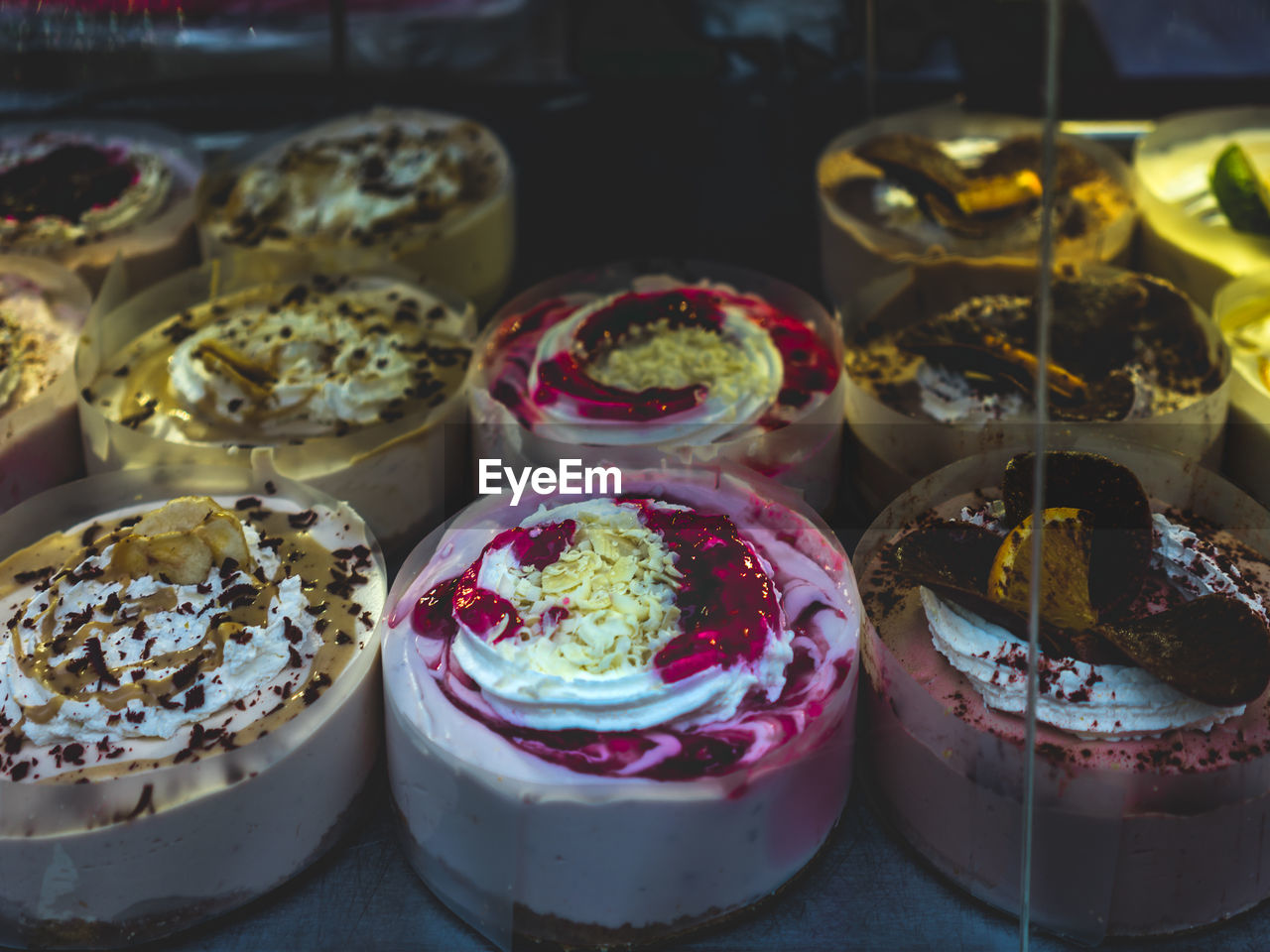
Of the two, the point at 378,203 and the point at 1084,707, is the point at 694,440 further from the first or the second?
the point at 378,203

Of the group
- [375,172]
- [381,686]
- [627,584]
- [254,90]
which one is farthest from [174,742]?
[254,90]

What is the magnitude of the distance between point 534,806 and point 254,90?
1.92 metres

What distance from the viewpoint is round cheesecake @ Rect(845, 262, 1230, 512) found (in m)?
1.92

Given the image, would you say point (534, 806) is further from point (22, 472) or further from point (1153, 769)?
point (22, 472)

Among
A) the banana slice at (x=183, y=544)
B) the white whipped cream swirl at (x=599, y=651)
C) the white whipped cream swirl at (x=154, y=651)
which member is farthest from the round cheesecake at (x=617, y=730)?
the banana slice at (x=183, y=544)

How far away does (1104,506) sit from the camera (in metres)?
1.67

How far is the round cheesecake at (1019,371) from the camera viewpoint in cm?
192

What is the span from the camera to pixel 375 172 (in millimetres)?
2574

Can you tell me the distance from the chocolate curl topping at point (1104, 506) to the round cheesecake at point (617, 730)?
0.90 feet

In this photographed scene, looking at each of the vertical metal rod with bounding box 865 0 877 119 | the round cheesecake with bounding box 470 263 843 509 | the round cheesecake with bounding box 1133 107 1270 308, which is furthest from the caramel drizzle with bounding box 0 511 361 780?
the round cheesecake with bounding box 1133 107 1270 308

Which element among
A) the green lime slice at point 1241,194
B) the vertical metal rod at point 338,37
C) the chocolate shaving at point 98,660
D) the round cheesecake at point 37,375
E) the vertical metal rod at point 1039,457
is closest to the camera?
the vertical metal rod at point 1039,457

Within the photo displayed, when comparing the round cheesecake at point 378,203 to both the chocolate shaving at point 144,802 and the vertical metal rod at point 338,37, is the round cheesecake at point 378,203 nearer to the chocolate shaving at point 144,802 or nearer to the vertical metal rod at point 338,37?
the vertical metal rod at point 338,37

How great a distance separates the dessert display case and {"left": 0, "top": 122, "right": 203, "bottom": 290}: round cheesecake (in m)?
0.01

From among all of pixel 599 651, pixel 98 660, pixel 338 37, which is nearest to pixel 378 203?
pixel 338 37
